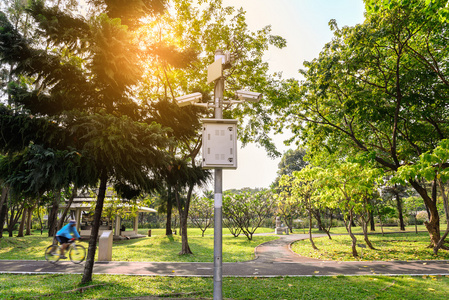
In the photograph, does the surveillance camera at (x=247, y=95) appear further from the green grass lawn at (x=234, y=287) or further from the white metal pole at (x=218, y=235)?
the green grass lawn at (x=234, y=287)

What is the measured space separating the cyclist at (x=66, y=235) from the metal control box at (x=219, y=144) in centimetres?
932

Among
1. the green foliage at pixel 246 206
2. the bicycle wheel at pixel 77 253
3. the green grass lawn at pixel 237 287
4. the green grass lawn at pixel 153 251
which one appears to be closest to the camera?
the green grass lawn at pixel 237 287

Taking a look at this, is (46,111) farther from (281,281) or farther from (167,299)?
(281,281)

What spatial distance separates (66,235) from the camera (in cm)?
1098

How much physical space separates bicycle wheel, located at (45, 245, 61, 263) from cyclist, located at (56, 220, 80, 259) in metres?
0.20

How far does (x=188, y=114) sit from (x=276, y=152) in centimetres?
685

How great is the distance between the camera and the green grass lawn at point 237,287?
6.36 meters

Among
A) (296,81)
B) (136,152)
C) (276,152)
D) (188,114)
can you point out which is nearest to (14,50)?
(136,152)

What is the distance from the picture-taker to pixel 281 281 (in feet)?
26.1

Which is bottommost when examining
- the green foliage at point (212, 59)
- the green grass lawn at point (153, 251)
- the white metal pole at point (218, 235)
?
the green grass lawn at point (153, 251)

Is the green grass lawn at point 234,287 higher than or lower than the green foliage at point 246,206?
lower

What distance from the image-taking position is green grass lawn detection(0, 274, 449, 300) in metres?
6.36

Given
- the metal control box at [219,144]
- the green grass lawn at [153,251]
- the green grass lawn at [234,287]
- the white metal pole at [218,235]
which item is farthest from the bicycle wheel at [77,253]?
the metal control box at [219,144]

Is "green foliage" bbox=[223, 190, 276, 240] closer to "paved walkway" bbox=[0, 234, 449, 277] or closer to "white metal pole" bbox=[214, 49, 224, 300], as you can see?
"paved walkway" bbox=[0, 234, 449, 277]
